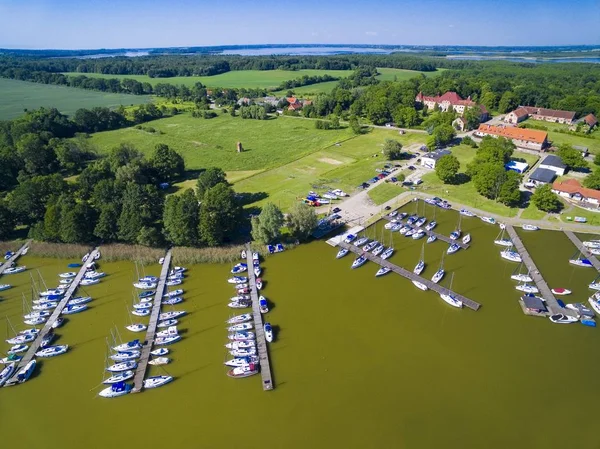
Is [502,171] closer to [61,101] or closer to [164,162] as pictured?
[164,162]

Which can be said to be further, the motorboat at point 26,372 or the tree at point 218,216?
the tree at point 218,216

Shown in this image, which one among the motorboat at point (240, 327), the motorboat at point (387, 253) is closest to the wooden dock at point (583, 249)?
the motorboat at point (387, 253)

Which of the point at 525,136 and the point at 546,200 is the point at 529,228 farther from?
the point at 525,136

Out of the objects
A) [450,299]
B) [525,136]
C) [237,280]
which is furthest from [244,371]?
[525,136]

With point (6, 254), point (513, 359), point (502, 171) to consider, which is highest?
point (502, 171)

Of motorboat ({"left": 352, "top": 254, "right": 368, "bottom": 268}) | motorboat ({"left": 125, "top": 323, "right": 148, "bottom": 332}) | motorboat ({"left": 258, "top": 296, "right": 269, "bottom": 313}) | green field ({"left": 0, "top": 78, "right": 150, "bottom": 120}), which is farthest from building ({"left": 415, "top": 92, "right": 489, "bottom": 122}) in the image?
green field ({"left": 0, "top": 78, "right": 150, "bottom": 120})

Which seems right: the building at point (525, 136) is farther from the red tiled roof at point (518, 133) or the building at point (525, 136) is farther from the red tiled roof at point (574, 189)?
the red tiled roof at point (574, 189)

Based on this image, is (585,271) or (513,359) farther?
(585,271)

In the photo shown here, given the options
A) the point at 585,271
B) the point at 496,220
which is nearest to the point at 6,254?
the point at 496,220
